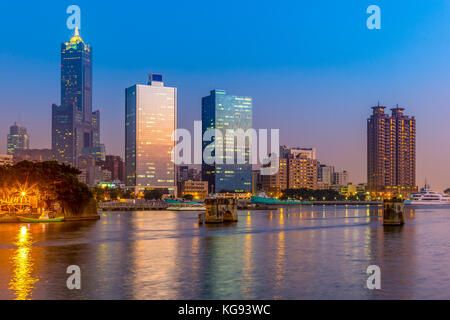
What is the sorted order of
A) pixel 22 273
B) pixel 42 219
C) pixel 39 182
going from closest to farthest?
pixel 22 273
pixel 39 182
pixel 42 219

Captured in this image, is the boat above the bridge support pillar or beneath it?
beneath

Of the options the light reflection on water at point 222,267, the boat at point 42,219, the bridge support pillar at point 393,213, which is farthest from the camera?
the boat at point 42,219

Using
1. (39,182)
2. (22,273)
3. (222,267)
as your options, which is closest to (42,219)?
(39,182)

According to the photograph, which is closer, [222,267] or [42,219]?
[222,267]

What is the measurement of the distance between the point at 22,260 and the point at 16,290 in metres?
16.3

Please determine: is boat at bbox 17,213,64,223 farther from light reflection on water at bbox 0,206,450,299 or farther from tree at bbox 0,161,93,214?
light reflection on water at bbox 0,206,450,299

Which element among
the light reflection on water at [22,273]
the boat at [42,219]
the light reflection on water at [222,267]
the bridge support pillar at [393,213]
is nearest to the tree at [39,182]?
the boat at [42,219]

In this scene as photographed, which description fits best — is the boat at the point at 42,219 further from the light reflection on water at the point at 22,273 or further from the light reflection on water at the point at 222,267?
the light reflection on water at the point at 22,273

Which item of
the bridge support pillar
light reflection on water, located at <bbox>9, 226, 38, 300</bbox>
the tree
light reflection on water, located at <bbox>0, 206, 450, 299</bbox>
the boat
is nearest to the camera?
light reflection on water, located at <bbox>9, 226, 38, 300</bbox>

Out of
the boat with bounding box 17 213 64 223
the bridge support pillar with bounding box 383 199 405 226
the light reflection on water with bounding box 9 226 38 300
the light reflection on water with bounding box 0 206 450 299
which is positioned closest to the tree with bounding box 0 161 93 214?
the boat with bounding box 17 213 64 223

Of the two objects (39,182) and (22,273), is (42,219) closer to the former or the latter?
(39,182)
